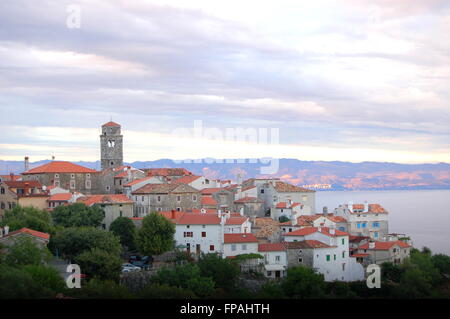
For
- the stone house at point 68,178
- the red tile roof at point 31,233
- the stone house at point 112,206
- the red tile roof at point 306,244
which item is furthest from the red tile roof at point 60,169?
the red tile roof at point 306,244

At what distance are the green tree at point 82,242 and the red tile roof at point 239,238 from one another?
26.5ft

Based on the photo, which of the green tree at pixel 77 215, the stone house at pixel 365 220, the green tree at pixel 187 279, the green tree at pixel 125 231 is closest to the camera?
the green tree at pixel 187 279

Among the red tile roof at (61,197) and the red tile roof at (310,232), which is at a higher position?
the red tile roof at (61,197)

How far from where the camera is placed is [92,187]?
74.1 m

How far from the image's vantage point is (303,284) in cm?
4675

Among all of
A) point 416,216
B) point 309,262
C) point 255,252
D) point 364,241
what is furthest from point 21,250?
point 416,216

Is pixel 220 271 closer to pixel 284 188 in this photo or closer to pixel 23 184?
pixel 284 188

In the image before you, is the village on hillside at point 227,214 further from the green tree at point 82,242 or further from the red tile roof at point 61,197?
the green tree at point 82,242

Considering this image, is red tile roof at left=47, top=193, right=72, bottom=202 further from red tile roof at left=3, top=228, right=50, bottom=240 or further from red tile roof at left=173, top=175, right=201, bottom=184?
red tile roof at left=3, top=228, right=50, bottom=240

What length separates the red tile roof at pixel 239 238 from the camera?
53.4m

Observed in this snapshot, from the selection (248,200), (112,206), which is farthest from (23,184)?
(248,200)

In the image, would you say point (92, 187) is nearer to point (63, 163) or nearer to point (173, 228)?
point (63, 163)

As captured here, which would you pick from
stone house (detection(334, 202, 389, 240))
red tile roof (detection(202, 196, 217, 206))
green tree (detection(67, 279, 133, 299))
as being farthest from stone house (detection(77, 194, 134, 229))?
stone house (detection(334, 202, 389, 240))

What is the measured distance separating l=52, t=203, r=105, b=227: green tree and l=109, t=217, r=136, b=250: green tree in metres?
2.07
